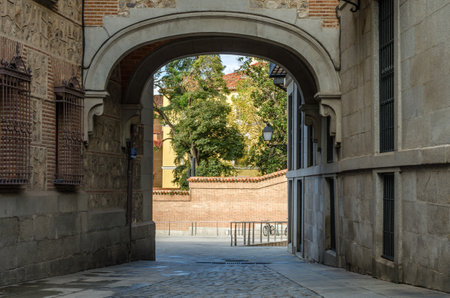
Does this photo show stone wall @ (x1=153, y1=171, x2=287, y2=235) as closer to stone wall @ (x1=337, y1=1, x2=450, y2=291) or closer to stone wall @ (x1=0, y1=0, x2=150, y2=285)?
stone wall @ (x1=0, y1=0, x2=150, y2=285)

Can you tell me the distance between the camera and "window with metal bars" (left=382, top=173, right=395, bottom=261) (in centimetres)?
1076

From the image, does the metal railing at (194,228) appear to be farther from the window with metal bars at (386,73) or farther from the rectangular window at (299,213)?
the window with metal bars at (386,73)

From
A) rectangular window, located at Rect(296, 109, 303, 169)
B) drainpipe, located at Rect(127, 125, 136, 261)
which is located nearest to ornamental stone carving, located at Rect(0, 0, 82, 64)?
drainpipe, located at Rect(127, 125, 136, 261)

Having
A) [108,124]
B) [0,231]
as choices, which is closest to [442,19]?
[0,231]

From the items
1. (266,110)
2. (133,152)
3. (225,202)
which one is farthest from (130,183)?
(266,110)

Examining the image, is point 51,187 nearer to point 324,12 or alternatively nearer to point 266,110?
point 324,12

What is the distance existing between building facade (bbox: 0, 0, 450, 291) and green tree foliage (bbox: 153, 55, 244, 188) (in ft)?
94.7

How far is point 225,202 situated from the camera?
1458 inches

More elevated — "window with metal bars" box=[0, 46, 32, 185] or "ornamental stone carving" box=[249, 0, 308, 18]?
"ornamental stone carving" box=[249, 0, 308, 18]

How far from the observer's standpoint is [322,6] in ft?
44.6

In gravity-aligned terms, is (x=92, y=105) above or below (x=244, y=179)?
above

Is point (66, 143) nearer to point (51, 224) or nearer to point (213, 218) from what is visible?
point (51, 224)

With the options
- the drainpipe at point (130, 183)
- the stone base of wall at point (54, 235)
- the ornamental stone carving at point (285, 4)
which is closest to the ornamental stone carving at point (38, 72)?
the stone base of wall at point (54, 235)

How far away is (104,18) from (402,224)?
6.90 metres
